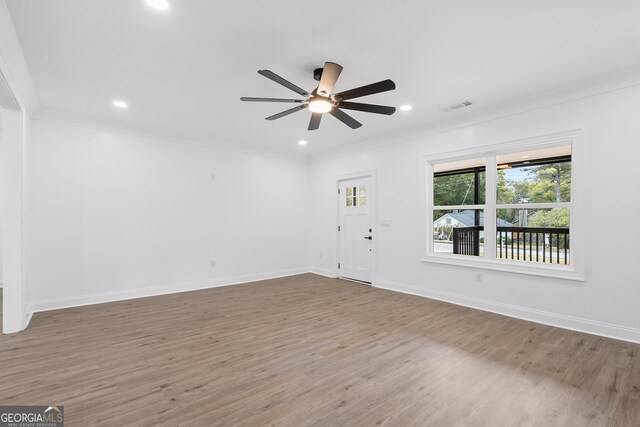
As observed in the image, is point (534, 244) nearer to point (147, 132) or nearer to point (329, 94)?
point (329, 94)

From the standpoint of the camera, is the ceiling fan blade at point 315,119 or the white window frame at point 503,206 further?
the white window frame at point 503,206

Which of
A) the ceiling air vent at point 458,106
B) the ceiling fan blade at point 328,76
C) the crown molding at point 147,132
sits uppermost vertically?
the ceiling air vent at point 458,106

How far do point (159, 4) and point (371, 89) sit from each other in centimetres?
174

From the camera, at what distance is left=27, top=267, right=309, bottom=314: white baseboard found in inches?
166

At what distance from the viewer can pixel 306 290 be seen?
538 cm

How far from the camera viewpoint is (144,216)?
5012mm

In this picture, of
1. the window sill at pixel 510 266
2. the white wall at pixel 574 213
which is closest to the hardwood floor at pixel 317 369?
the white wall at pixel 574 213

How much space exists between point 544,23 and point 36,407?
4.63 m

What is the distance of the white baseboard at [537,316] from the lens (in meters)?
3.20

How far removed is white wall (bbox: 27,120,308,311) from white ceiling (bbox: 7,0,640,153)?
896 millimetres

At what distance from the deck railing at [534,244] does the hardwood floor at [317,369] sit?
102cm

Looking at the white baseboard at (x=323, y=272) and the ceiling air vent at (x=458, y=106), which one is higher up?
the ceiling air vent at (x=458, y=106)

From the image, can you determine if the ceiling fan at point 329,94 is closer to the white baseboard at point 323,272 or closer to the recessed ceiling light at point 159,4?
the recessed ceiling light at point 159,4

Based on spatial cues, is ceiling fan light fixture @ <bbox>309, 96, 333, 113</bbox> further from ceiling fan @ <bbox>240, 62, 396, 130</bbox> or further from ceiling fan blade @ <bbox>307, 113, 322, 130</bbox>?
ceiling fan blade @ <bbox>307, 113, 322, 130</bbox>
